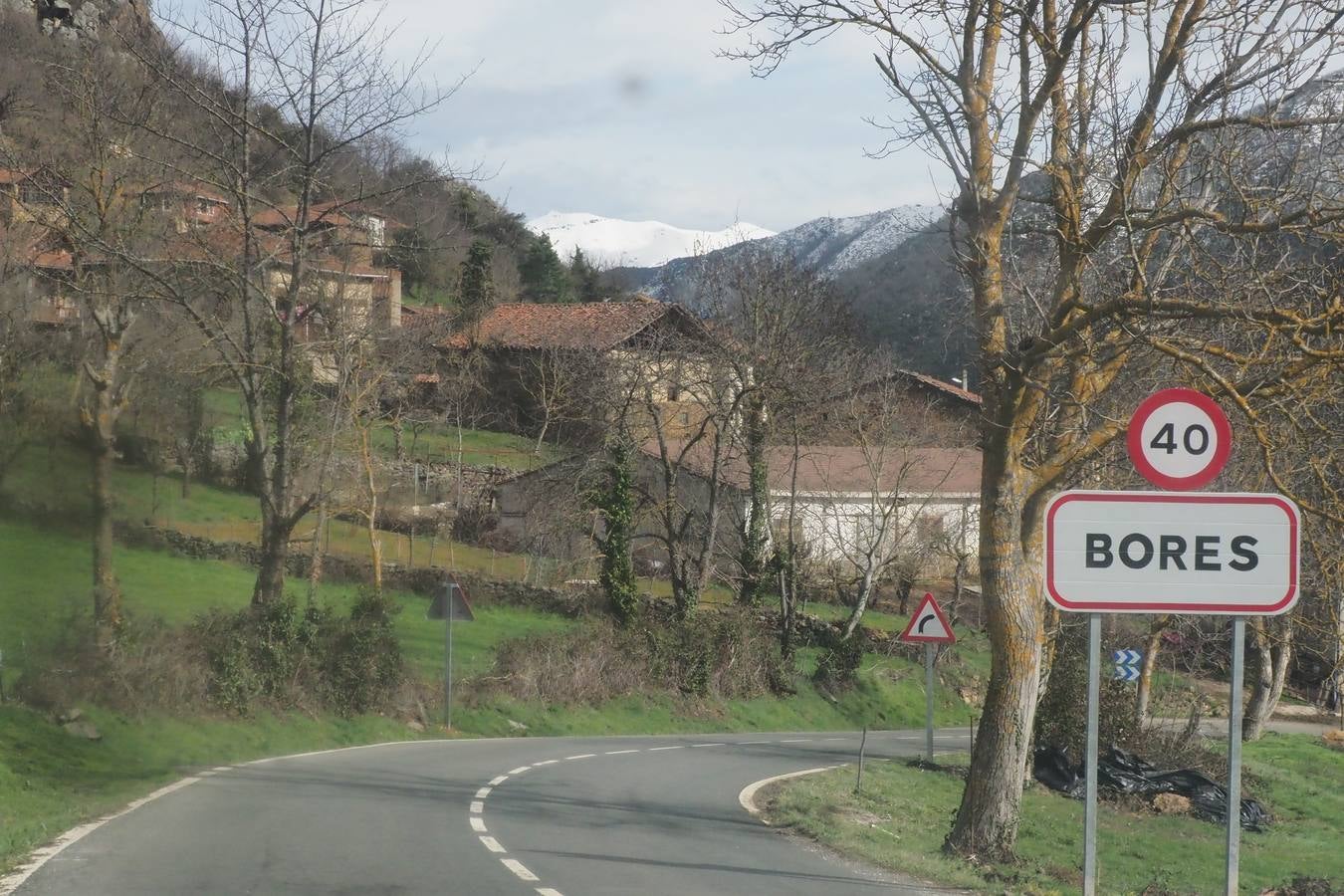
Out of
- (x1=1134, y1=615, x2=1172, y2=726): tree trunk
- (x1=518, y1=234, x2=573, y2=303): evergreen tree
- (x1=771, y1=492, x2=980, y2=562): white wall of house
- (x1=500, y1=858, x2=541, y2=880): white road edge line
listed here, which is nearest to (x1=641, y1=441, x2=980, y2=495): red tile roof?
(x1=771, y1=492, x2=980, y2=562): white wall of house

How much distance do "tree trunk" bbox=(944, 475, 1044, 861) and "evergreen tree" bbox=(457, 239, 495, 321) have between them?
46.8 m

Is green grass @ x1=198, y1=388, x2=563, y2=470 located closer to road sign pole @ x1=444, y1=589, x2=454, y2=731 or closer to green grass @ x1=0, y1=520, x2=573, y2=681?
road sign pole @ x1=444, y1=589, x2=454, y2=731

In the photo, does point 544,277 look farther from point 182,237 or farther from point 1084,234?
point 1084,234

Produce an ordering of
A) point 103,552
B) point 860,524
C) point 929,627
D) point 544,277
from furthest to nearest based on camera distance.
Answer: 1. point 544,277
2. point 860,524
3. point 929,627
4. point 103,552

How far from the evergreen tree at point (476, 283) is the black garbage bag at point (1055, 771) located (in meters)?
37.5

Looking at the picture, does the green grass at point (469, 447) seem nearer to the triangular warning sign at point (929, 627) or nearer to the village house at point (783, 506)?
the village house at point (783, 506)

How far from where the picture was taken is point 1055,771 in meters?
26.1

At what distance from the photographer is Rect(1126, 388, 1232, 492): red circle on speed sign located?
7.62 m

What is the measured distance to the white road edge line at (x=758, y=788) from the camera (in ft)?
53.0

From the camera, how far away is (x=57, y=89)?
2131cm

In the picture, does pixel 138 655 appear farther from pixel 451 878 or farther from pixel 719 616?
pixel 719 616

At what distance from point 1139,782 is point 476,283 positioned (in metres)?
48.5

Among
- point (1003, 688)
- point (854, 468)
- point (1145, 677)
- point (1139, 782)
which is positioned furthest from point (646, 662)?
point (1003, 688)

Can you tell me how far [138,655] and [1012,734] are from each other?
12.6 m
